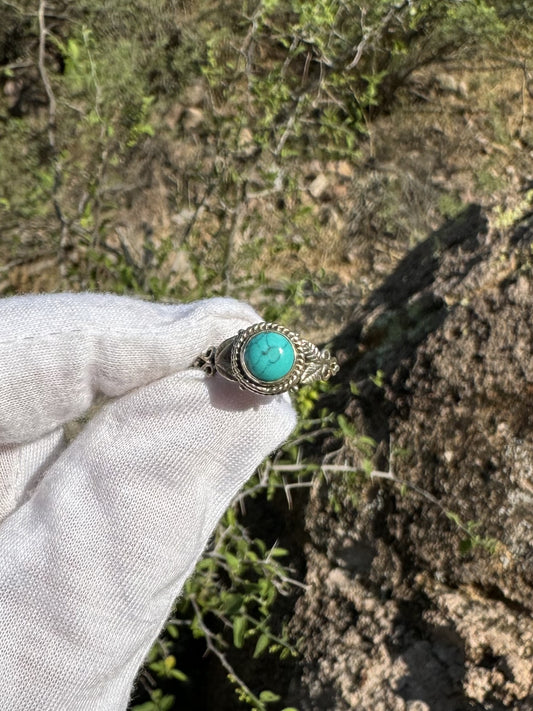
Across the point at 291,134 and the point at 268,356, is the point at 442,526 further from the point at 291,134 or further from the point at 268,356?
the point at 291,134

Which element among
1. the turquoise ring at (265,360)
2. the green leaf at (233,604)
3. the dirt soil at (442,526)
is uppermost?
the turquoise ring at (265,360)

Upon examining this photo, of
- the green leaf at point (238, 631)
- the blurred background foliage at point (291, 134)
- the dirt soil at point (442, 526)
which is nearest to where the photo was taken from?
the dirt soil at point (442, 526)

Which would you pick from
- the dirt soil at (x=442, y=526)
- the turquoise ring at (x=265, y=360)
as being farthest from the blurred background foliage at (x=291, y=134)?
the turquoise ring at (x=265, y=360)

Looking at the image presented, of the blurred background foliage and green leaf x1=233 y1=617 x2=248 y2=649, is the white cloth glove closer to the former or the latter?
green leaf x1=233 y1=617 x2=248 y2=649

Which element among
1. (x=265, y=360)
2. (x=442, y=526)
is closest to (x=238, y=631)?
(x=442, y=526)

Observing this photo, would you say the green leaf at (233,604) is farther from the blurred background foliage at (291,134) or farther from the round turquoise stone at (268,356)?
the blurred background foliage at (291,134)

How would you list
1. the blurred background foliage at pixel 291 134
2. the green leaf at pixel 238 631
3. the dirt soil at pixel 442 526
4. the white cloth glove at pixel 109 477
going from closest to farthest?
the white cloth glove at pixel 109 477 → the dirt soil at pixel 442 526 → the green leaf at pixel 238 631 → the blurred background foliage at pixel 291 134

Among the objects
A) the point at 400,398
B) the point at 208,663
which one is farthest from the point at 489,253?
the point at 208,663
